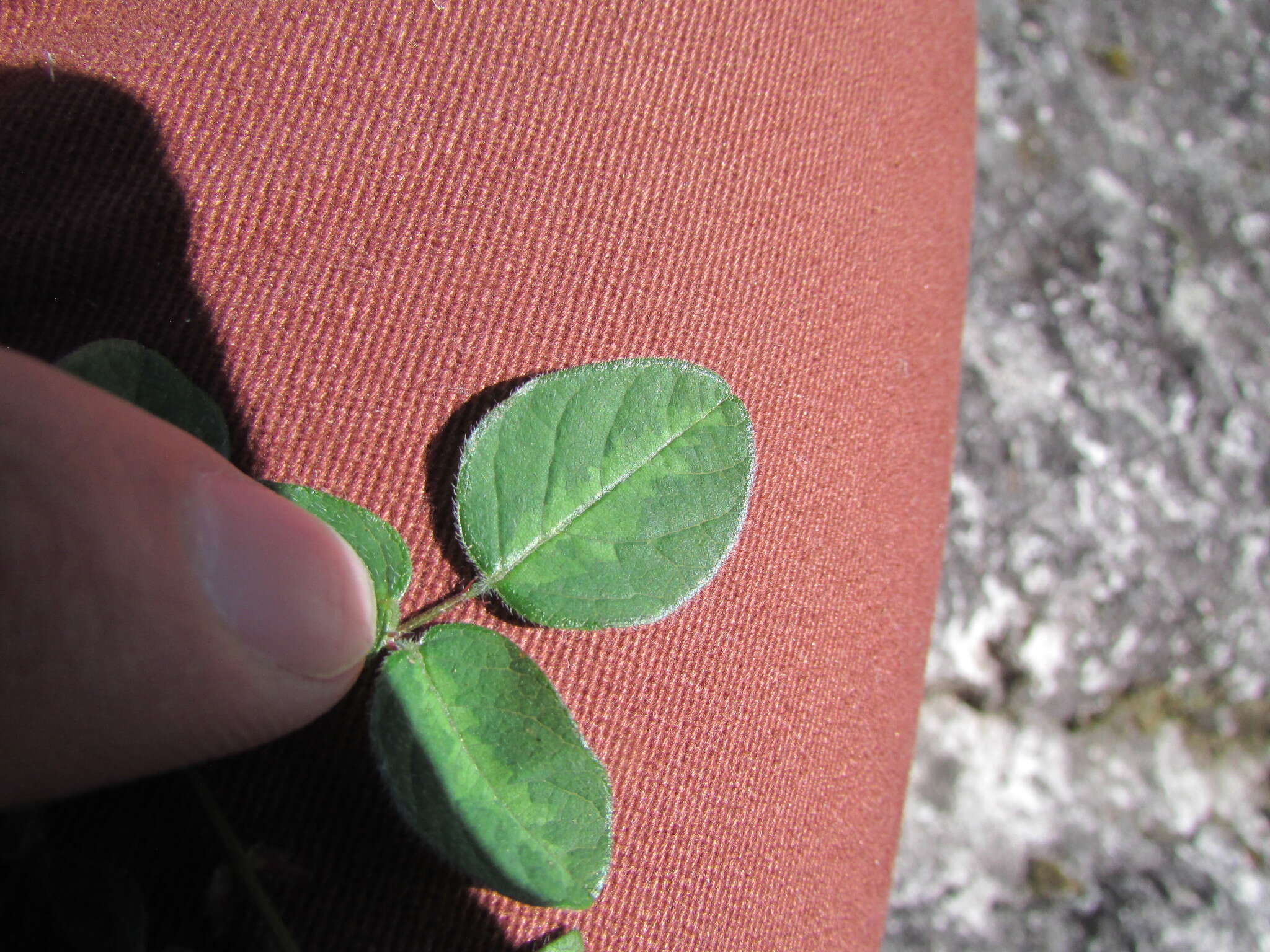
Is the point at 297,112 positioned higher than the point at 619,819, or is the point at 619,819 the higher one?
the point at 297,112

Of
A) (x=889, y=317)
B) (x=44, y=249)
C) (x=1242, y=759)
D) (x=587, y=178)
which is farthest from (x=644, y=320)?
(x=1242, y=759)

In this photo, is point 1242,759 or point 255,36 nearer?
point 255,36

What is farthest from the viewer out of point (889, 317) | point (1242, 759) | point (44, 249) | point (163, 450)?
point (1242, 759)

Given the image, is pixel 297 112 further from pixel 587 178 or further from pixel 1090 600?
pixel 1090 600

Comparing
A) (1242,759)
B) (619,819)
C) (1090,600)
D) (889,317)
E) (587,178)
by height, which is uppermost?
(587,178)

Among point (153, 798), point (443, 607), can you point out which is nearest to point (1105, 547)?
point (443, 607)

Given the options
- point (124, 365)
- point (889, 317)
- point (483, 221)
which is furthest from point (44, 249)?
point (889, 317)

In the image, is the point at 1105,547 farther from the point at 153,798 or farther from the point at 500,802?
the point at 153,798

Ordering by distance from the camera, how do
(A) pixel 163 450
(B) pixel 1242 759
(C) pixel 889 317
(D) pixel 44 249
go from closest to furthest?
(A) pixel 163 450 < (D) pixel 44 249 < (C) pixel 889 317 < (B) pixel 1242 759
